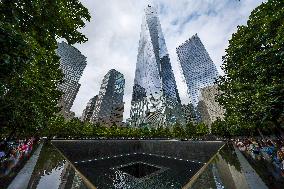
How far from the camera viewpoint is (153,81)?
523 ft

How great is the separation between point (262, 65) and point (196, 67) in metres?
176

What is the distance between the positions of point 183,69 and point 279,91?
606ft

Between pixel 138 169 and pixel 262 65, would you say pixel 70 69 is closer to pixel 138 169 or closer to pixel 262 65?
pixel 138 169

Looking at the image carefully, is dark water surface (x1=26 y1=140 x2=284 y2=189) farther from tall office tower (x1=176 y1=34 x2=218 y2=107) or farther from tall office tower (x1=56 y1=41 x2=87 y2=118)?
tall office tower (x1=56 y1=41 x2=87 y2=118)

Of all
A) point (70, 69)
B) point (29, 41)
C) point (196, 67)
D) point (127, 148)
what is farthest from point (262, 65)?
point (70, 69)

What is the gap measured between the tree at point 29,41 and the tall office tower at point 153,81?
113 m

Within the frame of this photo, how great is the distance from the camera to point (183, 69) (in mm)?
189625

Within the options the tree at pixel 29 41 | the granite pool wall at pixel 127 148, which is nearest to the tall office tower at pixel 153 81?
the granite pool wall at pixel 127 148

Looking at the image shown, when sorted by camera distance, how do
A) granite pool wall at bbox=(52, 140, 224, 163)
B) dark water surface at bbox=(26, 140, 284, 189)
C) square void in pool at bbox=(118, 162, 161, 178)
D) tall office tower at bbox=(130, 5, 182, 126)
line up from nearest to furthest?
dark water surface at bbox=(26, 140, 284, 189)
square void in pool at bbox=(118, 162, 161, 178)
granite pool wall at bbox=(52, 140, 224, 163)
tall office tower at bbox=(130, 5, 182, 126)

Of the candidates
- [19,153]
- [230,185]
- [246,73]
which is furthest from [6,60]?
[246,73]

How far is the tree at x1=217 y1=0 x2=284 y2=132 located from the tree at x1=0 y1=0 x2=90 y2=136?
1036 cm

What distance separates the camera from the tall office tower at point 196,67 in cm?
17188

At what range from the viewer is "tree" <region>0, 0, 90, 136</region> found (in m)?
4.12

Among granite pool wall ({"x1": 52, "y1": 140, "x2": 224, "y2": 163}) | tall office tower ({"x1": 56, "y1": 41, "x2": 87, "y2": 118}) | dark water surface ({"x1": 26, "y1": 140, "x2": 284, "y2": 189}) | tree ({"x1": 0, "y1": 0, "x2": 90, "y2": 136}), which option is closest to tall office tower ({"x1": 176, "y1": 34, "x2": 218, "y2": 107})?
tall office tower ({"x1": 56, "y1": 41, "x2": 87, "y2": 118})
